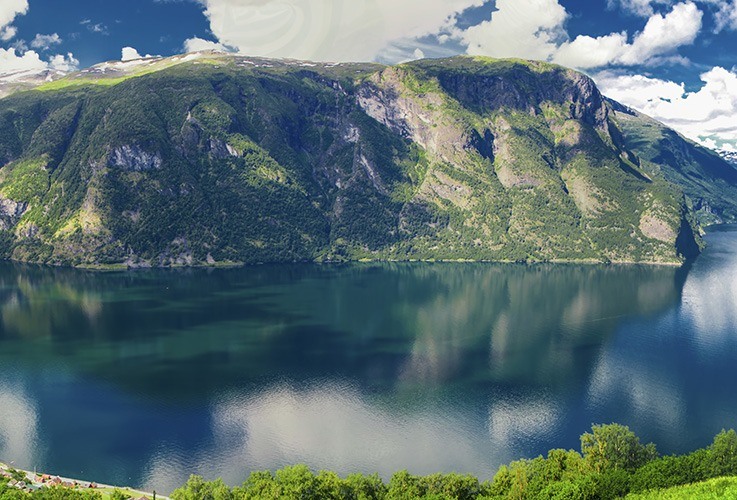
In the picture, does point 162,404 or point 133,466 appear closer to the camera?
point 133,466

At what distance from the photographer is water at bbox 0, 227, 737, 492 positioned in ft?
339

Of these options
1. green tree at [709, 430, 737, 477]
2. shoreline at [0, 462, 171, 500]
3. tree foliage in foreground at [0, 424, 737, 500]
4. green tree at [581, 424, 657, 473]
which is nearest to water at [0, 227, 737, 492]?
shoreline at [0, 462, 171, 500]

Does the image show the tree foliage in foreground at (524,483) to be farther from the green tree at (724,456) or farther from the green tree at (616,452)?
the green tree at (616,452)

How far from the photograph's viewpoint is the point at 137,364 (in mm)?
150500

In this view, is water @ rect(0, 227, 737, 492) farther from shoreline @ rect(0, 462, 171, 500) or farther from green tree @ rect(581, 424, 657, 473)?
green tree @ rect(581, 424, 657, 473)

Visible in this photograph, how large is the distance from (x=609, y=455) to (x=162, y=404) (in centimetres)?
8788

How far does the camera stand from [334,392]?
132875mm

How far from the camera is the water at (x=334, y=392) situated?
103438 mm

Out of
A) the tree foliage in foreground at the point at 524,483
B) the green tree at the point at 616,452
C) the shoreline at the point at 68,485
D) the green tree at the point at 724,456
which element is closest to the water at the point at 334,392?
the shoreline at the point at 68,485

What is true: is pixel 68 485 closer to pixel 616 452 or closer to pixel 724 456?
pixel 616 452

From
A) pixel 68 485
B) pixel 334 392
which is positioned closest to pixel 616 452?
pixel 334 392

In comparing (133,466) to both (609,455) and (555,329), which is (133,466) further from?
(555,329)

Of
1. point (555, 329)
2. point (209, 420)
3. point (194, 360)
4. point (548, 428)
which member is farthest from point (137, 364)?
point (555, 329)

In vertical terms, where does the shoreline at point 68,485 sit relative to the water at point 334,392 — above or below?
above
